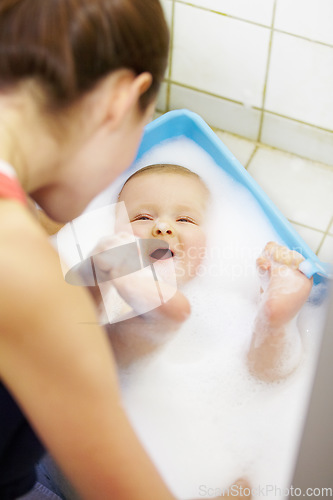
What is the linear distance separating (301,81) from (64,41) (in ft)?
3.20

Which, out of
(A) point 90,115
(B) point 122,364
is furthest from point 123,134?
(B) point 122,364

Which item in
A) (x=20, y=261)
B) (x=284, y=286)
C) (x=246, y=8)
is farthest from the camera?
(x=246, y=8)

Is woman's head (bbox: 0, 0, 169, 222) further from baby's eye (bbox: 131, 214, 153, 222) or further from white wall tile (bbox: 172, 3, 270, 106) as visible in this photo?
white wall tile (bbox: 172, 3, 270, 106)

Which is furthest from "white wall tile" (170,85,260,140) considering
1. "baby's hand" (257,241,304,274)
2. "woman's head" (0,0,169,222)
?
"woman's head" (0,0,169,222)

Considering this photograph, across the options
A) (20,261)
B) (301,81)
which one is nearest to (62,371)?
(20,261)

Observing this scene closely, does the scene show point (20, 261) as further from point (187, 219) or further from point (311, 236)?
point (311, 236)

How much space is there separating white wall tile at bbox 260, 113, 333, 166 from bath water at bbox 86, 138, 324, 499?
0.26m

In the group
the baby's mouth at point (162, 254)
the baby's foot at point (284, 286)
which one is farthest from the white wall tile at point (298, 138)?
the baby's mouth at point (162, 254)

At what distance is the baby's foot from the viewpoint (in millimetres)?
1107

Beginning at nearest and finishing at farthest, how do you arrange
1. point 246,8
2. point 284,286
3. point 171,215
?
point 284,286 < point 171,215 < point 246,8

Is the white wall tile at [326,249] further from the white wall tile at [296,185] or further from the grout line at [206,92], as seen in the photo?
the grout line at [206,92]

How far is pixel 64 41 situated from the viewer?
1.78 ft

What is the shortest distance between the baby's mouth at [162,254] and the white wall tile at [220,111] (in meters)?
0.55

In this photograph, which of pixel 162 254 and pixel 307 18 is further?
pixel 307 18
